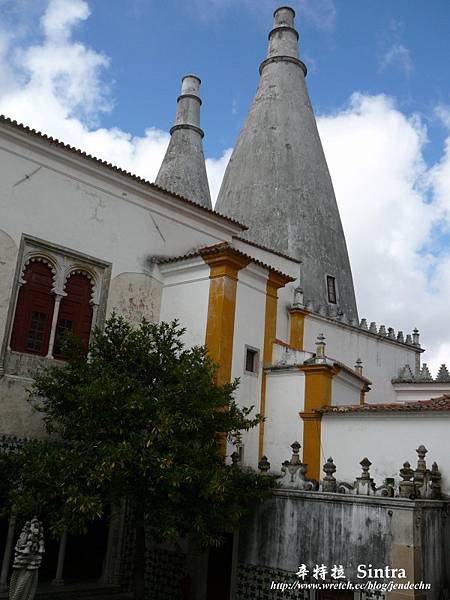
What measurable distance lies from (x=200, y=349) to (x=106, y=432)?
7.43 feet

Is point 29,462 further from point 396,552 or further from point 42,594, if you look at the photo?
point 396,552

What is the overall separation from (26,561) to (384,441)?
7299 millimetres

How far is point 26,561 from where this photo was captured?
9.78m

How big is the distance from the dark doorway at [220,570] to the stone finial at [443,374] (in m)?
13.7

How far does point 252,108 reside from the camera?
28172 millimetres

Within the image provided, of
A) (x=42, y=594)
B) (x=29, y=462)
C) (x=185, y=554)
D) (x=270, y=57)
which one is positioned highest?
(x=270, y=57)

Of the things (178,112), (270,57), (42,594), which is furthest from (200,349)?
(178,112)

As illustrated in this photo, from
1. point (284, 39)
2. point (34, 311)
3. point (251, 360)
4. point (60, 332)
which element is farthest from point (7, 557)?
point (284, 39)

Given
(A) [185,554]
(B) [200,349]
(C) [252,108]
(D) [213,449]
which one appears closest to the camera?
(D) [213,449]

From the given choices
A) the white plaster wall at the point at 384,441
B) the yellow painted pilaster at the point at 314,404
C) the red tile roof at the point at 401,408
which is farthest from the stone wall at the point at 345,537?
the yellow painted pilaster at the point at 314,404

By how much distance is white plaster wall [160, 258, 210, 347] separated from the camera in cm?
1443

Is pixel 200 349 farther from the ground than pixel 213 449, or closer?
farther from the ground

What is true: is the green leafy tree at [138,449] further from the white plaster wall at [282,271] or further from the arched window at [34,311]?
the white plaster wall at [282,271]

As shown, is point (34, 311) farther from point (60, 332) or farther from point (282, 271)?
point (282, 271)
